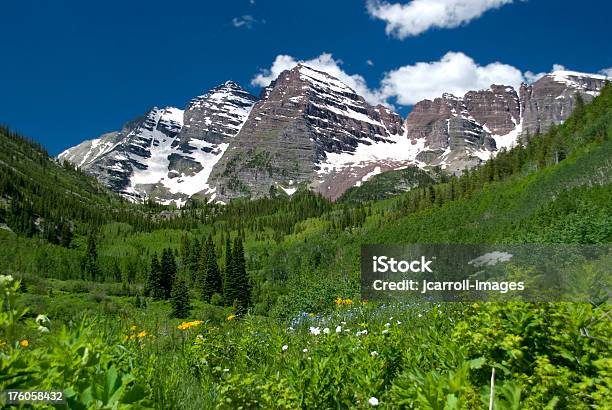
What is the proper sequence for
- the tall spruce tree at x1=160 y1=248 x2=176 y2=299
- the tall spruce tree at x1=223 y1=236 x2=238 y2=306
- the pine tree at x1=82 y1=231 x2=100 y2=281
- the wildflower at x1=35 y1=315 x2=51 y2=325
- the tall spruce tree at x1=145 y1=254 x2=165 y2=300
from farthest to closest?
the pine tree at x1=82 y1=231 x2=100 y2=281 → the tall spruce tree at x1=160 y1=248 x2=176 y2=299 → the tall spruce tree at x1=145 y1=254 x2=165 y2=300 → the tall spruce tree at x1=223 y1=236 x2=238 y2=306 → the wildflower at x1=35 y1=315 x2=51 y2=325

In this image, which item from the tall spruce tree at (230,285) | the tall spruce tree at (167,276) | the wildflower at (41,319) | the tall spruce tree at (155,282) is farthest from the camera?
the tall spruce tree at (167,276)

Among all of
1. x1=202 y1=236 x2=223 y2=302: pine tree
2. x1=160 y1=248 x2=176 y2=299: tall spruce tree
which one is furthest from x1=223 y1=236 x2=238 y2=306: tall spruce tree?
x1=160 y1=248 x2=176 y2=299: tall spruce tree

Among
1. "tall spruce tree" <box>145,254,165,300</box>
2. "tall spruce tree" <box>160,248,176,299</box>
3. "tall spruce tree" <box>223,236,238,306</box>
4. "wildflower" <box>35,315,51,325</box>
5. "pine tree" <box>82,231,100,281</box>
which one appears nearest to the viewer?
"wildflower" <box>35,315,51,325</box>

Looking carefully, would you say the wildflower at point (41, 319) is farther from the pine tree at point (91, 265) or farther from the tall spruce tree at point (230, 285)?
the pine tree at point (91, 265)

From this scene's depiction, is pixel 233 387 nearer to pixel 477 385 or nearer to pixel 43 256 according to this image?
pixel 477 385

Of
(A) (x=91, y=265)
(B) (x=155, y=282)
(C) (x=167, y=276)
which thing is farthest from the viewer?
(A) (x=91, y=265)

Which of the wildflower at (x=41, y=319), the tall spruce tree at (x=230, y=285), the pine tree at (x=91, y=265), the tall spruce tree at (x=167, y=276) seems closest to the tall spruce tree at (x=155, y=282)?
the tall spruce tree at (x=167, y=276)

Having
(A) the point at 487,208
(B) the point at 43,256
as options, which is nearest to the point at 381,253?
(A) the point at 487,208

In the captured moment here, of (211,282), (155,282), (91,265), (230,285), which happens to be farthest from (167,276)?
(91,265)

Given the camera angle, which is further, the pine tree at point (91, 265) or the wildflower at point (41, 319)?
the pine tree at point (91, 265)

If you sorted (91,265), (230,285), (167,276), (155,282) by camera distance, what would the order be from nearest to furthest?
(230,285), (155,282), (167,276), (91,265)

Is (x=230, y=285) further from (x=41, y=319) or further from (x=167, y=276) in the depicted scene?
(x=41, y=319)

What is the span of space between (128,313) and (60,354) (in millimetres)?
6070

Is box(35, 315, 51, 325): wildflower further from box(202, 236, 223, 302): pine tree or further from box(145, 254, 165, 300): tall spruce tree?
box(145, 254, 165, 300): tall spruce tree
